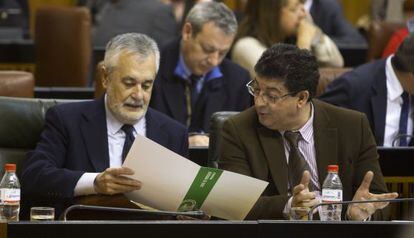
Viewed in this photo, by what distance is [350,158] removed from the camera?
4.98m

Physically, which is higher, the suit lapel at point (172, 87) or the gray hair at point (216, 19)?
the gray hair at point (216, 19)

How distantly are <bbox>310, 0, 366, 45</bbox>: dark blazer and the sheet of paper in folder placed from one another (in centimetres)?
485

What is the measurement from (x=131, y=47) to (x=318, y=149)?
35.3 inches

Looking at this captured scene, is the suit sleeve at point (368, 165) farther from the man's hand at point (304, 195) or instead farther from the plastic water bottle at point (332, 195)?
the man's hand at point (304, 195)

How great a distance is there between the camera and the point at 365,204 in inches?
181

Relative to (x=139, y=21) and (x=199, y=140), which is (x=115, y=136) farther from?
(x=139, y=21)

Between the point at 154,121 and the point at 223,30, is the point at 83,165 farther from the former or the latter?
the point at 223,30

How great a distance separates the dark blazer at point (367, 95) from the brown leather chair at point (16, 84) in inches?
58.9

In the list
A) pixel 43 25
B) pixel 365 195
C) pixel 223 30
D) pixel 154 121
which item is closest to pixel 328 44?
pixel 223 30

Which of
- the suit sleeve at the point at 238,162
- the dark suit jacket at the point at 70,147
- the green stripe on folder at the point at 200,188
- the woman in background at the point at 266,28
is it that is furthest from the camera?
the woman in background at the point at 266,28

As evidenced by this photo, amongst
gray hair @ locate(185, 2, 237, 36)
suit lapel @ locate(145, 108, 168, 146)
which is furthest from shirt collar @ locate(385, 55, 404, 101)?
suit lapel @ locate(145, 108, 168, 146)

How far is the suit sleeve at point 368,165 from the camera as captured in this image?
4930 mm

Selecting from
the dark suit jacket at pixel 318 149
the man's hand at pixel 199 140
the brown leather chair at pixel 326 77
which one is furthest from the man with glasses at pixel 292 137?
the brown leather chair at pixel 326 77
